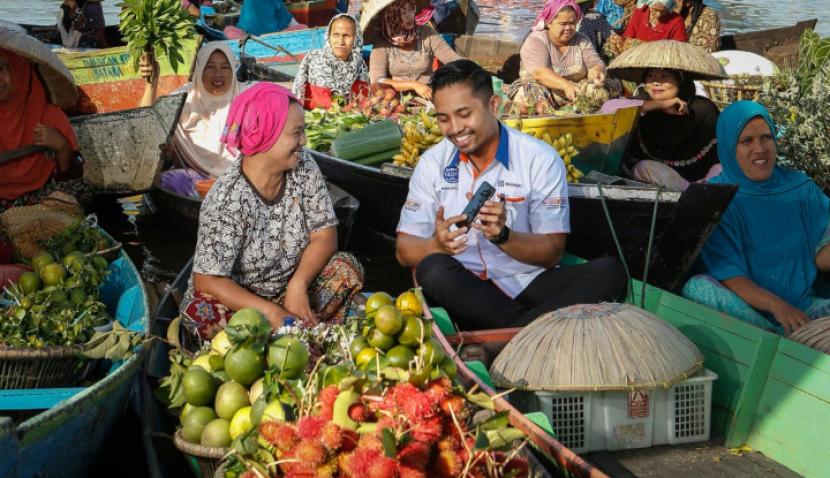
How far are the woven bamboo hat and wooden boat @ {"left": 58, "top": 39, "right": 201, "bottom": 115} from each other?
239 inches

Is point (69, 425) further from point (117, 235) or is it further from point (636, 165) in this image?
point (117, 235)

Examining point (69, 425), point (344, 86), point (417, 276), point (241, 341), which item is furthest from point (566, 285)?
point (344, 86)

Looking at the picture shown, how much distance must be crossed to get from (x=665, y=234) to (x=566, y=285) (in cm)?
80

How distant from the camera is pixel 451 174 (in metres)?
3.79

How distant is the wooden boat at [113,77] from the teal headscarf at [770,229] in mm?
5581

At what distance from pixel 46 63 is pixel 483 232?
2752 mm

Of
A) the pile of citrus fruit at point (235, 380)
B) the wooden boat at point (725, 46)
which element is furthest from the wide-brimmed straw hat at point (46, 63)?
the wooden boat at point (725, 46)

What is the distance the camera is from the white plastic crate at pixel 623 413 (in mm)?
2842

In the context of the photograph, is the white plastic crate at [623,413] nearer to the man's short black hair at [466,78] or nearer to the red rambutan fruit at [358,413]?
the red rambutan fruit at [358,413]

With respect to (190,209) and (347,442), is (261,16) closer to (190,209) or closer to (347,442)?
(190,209)

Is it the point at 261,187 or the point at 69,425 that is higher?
the point at 261,187

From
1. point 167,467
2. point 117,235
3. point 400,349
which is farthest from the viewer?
point 117,235

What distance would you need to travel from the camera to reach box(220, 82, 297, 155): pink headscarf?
3.43 metres

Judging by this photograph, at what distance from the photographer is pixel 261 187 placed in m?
3.61
